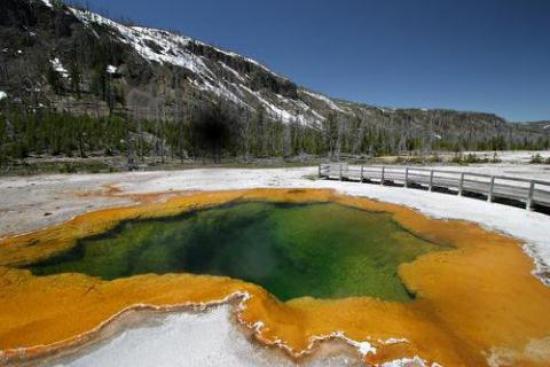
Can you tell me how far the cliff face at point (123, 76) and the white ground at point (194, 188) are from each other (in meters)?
50.6

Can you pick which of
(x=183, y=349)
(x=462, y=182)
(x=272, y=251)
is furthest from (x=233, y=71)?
(x=183, y=349)

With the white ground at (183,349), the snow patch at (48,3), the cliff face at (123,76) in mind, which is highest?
the snow patch at (48,3)

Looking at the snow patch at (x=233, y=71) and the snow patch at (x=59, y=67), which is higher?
the snow patch at (x=233, y=71)

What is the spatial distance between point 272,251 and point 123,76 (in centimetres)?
11304

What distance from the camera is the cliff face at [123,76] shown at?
8169cm

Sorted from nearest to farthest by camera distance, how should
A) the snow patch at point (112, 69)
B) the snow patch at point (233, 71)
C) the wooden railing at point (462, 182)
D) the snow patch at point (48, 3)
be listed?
the wooden railing at point (462, 182) < the snow patch at point (112, 69) < the snow patch at point (48, 3) < the snow patch at point (233, 71)

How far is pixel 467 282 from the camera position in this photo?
816 cm

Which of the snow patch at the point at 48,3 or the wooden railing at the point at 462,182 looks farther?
the snow patch at the point at 48,3

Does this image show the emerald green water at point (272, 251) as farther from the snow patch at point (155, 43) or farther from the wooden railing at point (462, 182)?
the snow patch at point (155, 43)

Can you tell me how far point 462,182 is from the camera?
18500 mm

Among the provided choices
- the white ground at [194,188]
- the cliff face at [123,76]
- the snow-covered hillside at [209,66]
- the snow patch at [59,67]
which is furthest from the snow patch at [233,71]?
the white ground at [194,188]

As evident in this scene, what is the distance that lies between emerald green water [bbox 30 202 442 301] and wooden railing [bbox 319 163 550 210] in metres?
6.10

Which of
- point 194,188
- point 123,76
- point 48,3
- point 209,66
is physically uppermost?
point 48,3

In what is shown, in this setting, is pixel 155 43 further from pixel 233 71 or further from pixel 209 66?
pixel 233 71
